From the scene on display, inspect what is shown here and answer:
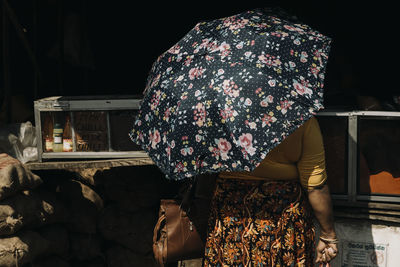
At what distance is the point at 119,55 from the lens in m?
5.08

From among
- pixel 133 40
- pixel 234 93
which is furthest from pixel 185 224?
pixel 133 40

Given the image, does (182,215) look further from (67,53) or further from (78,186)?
(67,53)

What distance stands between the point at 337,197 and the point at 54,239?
2121mm

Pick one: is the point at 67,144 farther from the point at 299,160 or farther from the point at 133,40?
the point at 299,160

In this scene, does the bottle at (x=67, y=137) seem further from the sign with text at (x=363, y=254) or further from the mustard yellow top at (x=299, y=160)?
the sign with text at (x=363, y=254)

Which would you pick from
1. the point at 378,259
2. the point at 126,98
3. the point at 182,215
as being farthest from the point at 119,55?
the point at 378,259

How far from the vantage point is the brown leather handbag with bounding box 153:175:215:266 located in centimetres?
287

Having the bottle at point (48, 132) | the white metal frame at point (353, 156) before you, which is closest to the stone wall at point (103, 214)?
the bottle at point (48, 132)

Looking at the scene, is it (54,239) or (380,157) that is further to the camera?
(54,239)

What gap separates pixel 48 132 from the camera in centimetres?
373

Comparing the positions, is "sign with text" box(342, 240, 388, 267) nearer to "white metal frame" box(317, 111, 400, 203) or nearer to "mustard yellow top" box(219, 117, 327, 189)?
"white metal frame" box(317, 111, 400, 203)

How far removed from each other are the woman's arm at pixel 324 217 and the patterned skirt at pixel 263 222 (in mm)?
69

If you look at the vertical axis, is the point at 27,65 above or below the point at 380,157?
above

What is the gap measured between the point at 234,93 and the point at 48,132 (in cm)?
198
